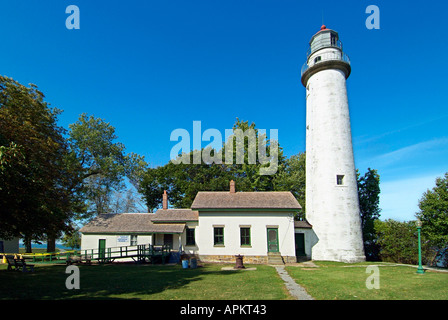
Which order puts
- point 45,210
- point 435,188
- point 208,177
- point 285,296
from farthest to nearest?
point 208,177, point 435,188, point 45,210, point 285,296

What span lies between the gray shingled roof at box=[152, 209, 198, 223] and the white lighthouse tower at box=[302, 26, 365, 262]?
33.9 ft

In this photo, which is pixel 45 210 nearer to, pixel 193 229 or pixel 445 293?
pixel 193 229

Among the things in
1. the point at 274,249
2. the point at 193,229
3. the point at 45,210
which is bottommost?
the point at 274,249

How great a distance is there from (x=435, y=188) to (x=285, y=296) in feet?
45.1

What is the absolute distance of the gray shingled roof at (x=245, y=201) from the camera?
2109cm

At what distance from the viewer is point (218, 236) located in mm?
21234

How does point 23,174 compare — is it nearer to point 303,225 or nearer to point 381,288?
point 381,288

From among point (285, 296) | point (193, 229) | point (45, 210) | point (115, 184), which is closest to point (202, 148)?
point (115, 184)

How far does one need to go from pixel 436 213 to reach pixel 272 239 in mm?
10688

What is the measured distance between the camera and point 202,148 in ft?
127

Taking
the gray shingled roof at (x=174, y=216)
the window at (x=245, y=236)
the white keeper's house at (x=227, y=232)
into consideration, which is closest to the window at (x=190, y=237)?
the white keeper's house at (x=227, y=232)

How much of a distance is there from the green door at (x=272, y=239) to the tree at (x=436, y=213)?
31.4 feet

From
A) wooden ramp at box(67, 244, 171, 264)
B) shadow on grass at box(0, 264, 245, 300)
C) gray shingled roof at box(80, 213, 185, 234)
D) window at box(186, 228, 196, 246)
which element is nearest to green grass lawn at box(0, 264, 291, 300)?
shadow on grass at box(0, 264, 245, 300)

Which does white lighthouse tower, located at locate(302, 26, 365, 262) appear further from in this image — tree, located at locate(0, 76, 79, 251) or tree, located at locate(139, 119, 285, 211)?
tree, located at locate(0, 76, 79, 251)
